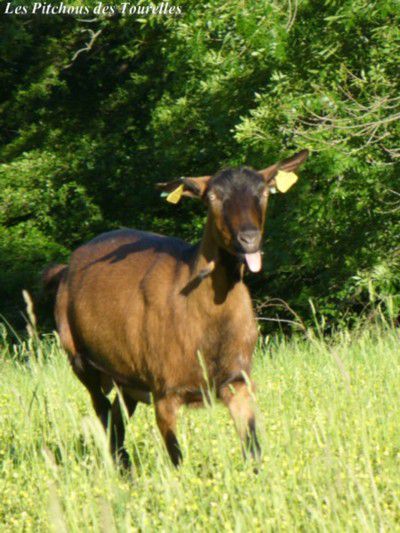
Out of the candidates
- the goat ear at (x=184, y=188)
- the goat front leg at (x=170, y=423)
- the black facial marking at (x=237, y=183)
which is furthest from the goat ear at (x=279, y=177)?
the goat front leg at (x=170, y=423)

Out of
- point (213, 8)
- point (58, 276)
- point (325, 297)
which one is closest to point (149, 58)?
point (325, 297)

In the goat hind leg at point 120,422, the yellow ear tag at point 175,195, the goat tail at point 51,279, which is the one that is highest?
the yellow ear tag at point 175,195

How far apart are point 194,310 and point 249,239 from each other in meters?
0.72

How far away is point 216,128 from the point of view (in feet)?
53.1

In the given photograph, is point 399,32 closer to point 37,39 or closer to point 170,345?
point 170,345

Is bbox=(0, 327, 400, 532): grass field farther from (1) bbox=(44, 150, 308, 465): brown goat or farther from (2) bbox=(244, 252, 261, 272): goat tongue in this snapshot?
(2) bbox=(244, 252, 261, 272): goat tongue

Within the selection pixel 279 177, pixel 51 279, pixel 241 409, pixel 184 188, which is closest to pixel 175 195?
pixel 184 188

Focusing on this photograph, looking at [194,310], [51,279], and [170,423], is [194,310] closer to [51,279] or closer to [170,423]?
[170,423]

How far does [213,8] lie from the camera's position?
12.4 meters

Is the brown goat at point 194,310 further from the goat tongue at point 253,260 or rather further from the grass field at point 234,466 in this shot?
the grass field at point 234,466

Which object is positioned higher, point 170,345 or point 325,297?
point 170,345

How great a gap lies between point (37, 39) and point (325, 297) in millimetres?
9755

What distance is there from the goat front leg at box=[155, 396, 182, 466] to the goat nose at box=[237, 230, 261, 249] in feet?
3.34

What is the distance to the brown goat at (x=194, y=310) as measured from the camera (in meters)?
6.25
